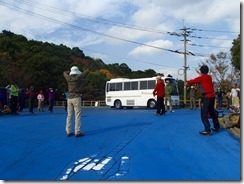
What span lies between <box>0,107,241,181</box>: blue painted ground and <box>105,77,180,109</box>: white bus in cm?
1604

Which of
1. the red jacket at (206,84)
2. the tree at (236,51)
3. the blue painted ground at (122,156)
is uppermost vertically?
the tree at (236,51)

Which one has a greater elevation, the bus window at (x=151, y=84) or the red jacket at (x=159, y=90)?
the bus window at (x=151, y=84)

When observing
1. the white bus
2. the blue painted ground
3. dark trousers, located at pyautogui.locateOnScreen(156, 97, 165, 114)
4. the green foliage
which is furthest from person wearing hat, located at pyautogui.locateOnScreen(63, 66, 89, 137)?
the green foliage

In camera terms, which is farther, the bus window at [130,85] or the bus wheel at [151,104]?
the bus window at [130,85]

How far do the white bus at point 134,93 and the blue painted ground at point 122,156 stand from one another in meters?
16.0

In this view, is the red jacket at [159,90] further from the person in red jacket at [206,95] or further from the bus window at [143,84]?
the bus window at [143,84]

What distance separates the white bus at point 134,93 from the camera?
24156 millimetres

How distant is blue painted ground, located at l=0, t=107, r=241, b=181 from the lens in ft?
15.6

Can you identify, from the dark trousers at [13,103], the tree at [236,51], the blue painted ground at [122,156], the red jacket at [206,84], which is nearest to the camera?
the blue painted ground at [122,156]

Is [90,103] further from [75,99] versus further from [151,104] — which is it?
[75,99]

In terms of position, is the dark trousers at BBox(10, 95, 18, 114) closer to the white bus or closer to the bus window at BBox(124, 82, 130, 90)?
the white bus

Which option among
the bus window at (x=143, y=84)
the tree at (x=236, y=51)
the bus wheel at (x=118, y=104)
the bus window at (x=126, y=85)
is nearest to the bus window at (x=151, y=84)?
the bus window at (x=143, y=84)

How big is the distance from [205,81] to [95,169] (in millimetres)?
3830

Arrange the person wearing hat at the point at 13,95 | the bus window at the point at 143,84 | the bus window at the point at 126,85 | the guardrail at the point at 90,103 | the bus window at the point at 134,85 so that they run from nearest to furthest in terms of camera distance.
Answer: the person wearing hat at the point at 13,95
the bus window at the point at 143,84
the bus window at the point at 134,85
the bus window at the point at 126,85
the guardrail at the point at 90,103
